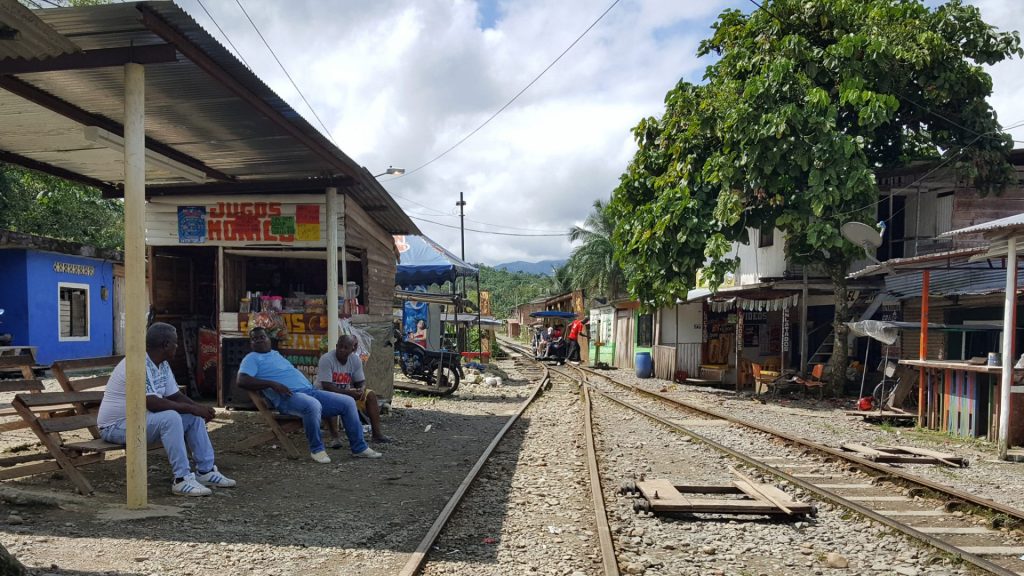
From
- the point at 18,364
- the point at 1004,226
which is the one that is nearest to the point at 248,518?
the point at 18,364

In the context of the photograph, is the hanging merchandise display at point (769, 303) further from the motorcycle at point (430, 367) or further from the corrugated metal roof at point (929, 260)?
the motorcycle at point (430, 367)

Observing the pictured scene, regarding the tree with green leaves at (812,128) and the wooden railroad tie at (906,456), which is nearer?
the wooden railroad tie at (906,456)

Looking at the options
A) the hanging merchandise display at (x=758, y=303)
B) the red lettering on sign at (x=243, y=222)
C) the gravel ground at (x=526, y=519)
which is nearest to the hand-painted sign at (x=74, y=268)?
the red lettering on sign at (x=243, y=222)

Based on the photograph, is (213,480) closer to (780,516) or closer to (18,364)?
(18,364)

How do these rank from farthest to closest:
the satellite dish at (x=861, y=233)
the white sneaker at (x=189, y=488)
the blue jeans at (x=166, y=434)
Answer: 1. the satellite dish at (x=861, y=233)
2. the white sneaker at (x=189, y=488)
3. the blue jeans at (x=166, y=434)

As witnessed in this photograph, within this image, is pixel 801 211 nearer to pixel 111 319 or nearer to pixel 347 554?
pixel 347 554

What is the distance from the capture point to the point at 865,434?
10.7 meters

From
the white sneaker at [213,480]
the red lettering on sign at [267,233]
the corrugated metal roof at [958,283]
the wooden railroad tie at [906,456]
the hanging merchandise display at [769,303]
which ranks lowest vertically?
the wooden railroad tie at [906,456]

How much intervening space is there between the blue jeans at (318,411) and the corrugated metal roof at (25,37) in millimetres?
3766

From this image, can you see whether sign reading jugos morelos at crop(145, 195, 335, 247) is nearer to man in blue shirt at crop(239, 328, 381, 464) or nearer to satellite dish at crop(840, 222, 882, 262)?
man in blue shirt at crop(239, 328, 381, 464)

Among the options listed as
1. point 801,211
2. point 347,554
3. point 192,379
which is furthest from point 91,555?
point 801,211

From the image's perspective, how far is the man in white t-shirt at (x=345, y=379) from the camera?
27.3ft

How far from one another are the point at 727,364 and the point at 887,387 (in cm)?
728

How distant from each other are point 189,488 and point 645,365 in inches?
719
